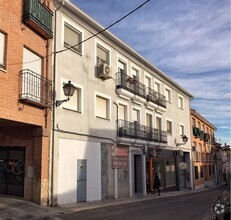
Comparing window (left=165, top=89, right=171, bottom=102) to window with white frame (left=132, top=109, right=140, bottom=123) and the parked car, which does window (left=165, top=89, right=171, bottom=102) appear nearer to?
window with white frame (left=132, top=109, right=140, bottom=123)

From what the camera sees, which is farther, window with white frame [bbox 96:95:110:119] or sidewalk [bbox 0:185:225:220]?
window with white frame [bbox 96:95:110:119]

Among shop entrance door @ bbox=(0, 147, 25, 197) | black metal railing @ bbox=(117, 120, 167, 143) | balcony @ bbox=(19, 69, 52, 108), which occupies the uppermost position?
balcony @ bbox=(19, 69, 52, 108)

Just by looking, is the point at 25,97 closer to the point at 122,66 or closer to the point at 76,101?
the point at 76,101

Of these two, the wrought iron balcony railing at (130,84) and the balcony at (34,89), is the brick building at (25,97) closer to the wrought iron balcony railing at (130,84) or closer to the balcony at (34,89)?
the balcony at (34,89)

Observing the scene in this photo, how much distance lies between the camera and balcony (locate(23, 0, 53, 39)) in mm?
13016

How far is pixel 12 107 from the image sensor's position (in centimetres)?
1207

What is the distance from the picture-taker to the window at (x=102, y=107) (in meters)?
18.8

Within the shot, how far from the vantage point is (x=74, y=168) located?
15.8 m

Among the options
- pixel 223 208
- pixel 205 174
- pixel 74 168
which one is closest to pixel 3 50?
pixel 74 168

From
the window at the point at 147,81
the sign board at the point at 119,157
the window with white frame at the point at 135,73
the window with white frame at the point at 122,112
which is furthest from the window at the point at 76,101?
the window at the point at 147,81

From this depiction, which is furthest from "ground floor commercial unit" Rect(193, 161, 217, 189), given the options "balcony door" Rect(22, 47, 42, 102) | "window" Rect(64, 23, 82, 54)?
"balcony door" Rect(22, 47, 42, 102)

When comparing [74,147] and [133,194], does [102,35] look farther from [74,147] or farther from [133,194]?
→ [133,194]

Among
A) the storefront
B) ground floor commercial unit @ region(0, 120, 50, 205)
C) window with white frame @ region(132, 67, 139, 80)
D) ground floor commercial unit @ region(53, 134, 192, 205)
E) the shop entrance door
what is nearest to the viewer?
ground floor commercial unit @ region(0, 120, 50, 205)

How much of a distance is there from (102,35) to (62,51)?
449cm
